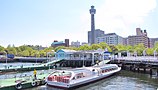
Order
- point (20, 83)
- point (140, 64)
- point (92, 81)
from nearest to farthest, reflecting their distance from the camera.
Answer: point (20, 83) < point (92, 81) < point (140, 64)

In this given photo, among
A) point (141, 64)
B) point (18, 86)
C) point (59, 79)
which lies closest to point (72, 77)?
point (59, 79)

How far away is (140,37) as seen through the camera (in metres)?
194

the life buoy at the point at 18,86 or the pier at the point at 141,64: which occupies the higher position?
the pier at the point at 141,64

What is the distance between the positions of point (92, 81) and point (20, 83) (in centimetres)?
1403

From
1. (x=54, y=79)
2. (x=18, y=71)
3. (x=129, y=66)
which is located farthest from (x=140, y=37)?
(x=54, y=79)

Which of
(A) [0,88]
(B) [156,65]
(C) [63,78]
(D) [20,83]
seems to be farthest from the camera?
(B) [156,65]

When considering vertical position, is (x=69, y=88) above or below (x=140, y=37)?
below

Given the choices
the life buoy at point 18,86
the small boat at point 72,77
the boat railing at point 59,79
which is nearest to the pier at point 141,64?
the small boat at point 72,77

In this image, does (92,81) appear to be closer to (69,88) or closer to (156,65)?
(69,88)

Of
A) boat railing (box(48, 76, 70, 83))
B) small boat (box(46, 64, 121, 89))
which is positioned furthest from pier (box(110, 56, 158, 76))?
boat railing (box(48, 76, 70, 83))

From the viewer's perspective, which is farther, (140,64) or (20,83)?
(140,64)

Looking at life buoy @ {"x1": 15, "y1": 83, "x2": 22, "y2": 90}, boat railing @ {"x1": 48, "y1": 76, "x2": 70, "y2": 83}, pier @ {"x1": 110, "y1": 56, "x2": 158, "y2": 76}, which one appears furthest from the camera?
pier @ {"x1": 110, "y1": 56, "x2": 158, "y2": 76}

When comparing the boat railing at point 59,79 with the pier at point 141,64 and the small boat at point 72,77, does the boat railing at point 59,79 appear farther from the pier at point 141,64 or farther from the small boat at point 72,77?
the pier at point 141,64

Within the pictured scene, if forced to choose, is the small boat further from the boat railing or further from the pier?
the pier
